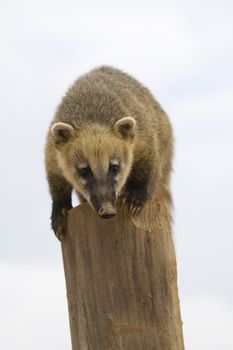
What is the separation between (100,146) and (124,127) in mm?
593

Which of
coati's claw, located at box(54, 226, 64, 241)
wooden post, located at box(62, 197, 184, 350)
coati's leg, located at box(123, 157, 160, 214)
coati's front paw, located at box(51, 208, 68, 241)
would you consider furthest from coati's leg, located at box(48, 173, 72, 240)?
wooden post, located at box(62, 197, 184, 350)

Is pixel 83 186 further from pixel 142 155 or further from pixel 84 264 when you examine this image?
pixel 84 264

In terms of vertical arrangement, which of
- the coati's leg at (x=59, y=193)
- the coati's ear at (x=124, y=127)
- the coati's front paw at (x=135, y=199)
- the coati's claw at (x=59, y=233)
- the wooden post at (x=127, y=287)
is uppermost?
the coati's ear at (x=124, y=127)

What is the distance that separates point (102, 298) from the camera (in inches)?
229

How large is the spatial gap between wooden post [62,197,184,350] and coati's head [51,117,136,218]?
184 cm

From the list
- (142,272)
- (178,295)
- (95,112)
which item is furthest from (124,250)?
(95,112)

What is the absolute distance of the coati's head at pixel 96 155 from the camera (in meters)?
8.25

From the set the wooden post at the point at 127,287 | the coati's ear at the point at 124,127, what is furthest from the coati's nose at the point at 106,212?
the coati's ear at the point at 124,127

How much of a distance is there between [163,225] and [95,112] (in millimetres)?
3475

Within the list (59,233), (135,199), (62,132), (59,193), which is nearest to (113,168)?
(62,132)

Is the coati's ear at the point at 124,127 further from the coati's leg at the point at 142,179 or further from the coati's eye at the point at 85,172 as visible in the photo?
the coati's eye at the point at 85,172

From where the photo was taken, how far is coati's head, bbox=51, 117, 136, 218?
27.1ft

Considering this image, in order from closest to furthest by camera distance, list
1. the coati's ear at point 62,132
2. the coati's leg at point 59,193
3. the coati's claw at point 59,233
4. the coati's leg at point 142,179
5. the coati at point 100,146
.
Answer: the coati's claw at point 59,233
the coati at point 100,146
the coati's leg at point 142,179
the coati's ear at point 62,132
the coati's leg at point 59,193

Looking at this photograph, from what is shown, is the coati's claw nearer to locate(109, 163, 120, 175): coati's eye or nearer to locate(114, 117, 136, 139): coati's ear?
locate(109, 163, 120, 175): coati's eye
